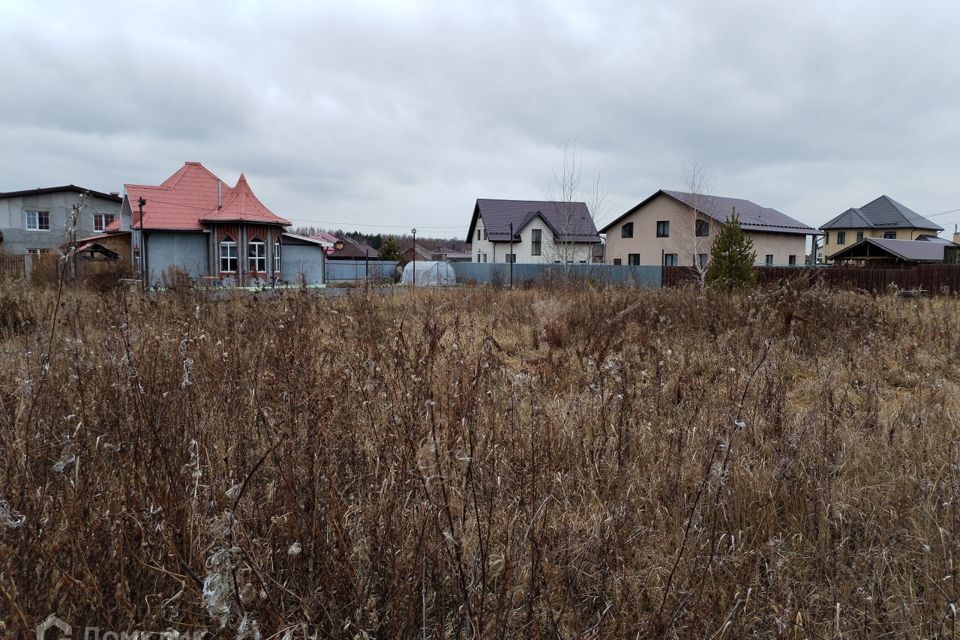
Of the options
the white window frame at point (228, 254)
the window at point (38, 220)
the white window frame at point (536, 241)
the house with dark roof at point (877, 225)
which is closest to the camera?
the white window frame at point (228, 254)

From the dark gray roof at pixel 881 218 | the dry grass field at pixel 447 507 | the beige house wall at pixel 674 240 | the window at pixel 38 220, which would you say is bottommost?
the dry grass field at pixel 447 507

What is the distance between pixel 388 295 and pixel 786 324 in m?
6.45

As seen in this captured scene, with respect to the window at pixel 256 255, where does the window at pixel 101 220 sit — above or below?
above

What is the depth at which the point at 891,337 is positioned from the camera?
7023mm

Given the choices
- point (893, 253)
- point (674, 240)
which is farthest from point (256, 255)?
point (893, 253)

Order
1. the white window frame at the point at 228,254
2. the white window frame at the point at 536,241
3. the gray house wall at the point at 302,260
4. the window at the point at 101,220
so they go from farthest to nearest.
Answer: the white window frame at the point at 536,241 < the window at the point at 101,220 < the gray house wall at the point at 302,260 < the white window frame at the point at 228,254

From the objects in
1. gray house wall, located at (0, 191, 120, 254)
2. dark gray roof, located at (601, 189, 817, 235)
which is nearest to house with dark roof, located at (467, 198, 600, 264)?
dark gray roof, located at (601, 189, 817, 235)

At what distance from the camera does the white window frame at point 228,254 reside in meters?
25.8

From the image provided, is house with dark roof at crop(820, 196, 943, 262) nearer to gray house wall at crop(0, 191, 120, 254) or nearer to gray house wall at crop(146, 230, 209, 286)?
gray house wall at crop(146, 230, 209, 286)

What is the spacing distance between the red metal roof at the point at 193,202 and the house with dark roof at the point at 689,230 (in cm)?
2374

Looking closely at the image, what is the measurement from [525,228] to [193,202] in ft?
74.8

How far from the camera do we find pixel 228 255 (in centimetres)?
2598

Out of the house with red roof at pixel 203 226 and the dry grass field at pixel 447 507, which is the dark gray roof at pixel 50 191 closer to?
the house with red roof at pixel 203 226

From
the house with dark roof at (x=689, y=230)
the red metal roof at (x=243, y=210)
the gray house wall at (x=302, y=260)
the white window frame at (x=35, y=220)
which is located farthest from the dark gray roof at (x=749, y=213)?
the white window frame at (x=35, y=220)
